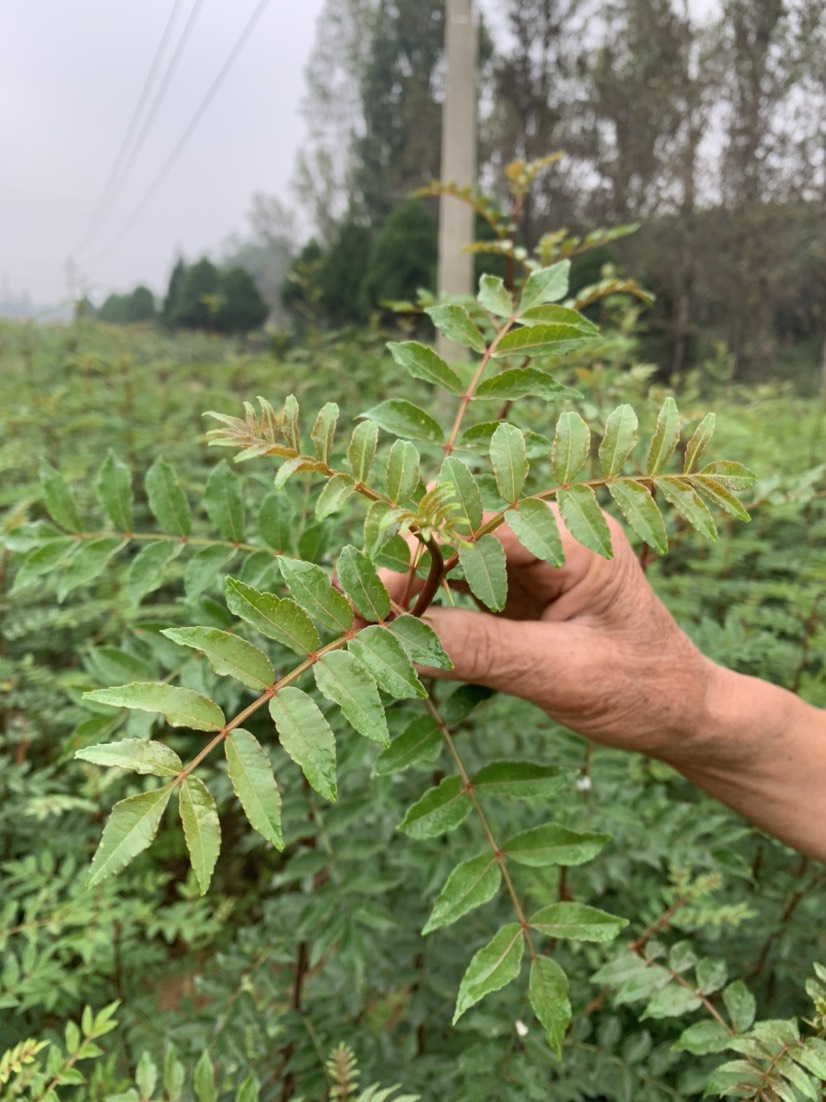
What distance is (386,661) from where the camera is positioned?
59 centimetres

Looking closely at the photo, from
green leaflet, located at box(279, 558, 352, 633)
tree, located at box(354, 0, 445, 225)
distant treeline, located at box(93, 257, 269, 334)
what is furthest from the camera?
distant treeline, located at box(93, 257, 269, 334)

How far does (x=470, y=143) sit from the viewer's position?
4.28 metres

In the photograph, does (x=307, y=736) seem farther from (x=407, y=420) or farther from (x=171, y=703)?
(x=407, y=420)

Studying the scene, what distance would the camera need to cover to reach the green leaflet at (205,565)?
3.00 feet

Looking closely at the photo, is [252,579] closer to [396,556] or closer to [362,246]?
[396,556]

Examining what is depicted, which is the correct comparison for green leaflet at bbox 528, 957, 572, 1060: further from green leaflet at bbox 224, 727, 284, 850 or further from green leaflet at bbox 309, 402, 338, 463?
green leaflet at bbox 309, 402, 338, 463

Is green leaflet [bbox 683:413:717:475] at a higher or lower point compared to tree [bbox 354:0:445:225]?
lower

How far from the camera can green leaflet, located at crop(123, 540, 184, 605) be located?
0.94 metres

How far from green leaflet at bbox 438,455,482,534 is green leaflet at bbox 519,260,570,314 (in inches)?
14.5

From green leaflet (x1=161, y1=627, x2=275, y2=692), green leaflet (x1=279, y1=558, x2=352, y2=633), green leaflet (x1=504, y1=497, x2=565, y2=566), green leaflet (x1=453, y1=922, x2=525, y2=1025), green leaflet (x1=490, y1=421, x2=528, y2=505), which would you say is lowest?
green leaflet (x1=453, y1=922, x2=525, y2=1025)

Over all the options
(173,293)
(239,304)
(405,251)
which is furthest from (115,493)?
(173,293)

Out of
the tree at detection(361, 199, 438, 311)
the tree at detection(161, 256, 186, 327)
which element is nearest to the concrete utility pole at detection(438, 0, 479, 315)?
the tree at detection(361, 199, 438, 311)

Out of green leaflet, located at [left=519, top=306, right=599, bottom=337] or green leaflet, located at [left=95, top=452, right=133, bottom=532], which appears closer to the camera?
green leaflet, located at [left=519, top=306, right=599, bottom=337]

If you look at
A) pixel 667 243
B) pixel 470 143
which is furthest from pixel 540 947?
pixel 667 243
